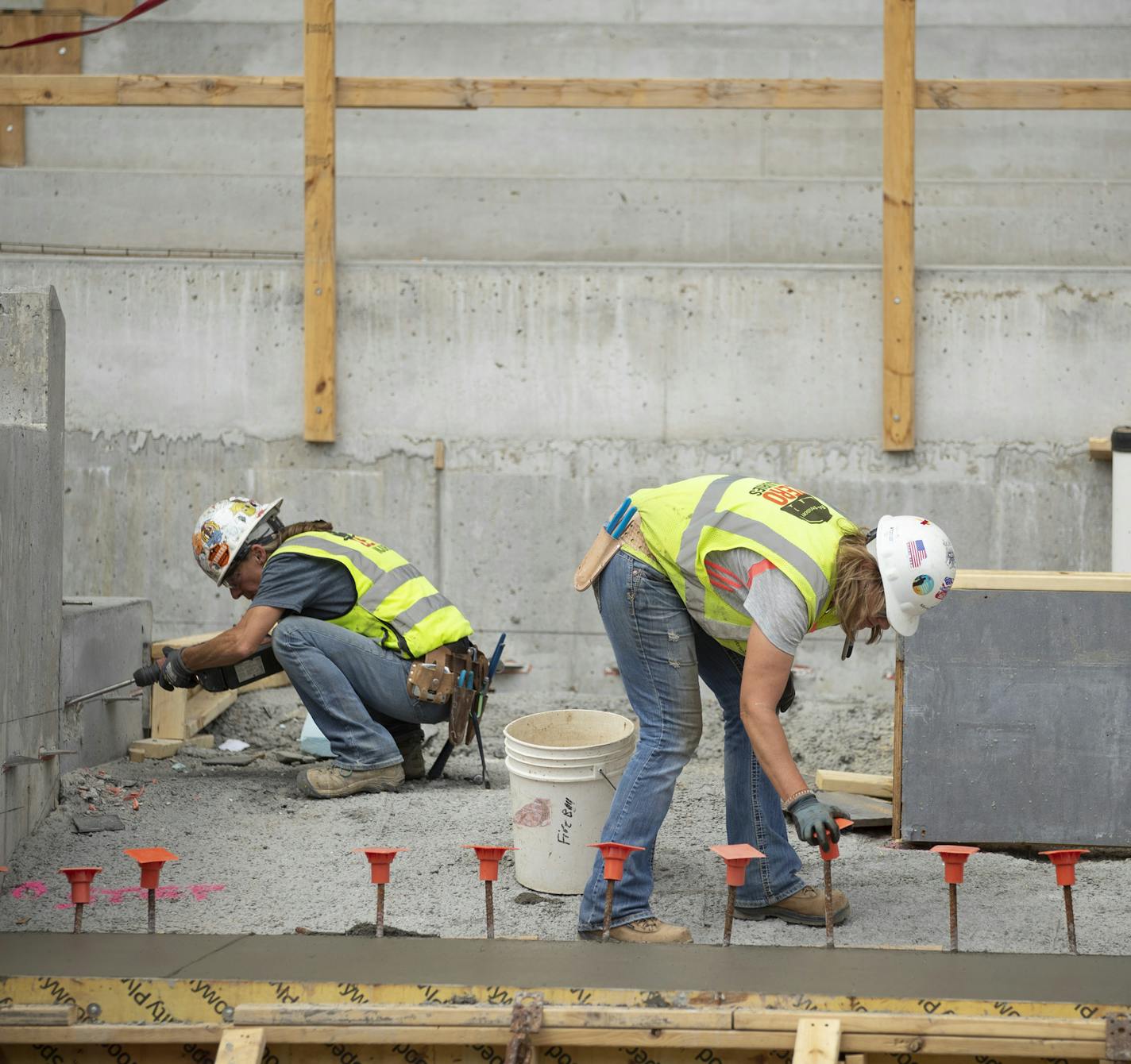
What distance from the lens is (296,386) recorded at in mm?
6480

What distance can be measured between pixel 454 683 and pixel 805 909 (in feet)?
5.55

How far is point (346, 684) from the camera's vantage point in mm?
4715

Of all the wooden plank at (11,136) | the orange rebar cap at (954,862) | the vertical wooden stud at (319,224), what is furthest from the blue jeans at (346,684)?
the wooden plank at (11,136)

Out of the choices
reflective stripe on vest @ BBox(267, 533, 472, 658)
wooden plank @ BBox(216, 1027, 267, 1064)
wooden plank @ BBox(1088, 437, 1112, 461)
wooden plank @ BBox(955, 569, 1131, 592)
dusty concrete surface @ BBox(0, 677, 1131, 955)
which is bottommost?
dusty concrete surface @ BBox(0, 677, 1131, 955)

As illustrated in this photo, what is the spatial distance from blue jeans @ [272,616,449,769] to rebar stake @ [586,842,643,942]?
1.77 metres

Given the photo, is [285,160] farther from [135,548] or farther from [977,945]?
[977,945]

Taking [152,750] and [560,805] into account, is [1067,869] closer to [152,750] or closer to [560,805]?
[560,805]

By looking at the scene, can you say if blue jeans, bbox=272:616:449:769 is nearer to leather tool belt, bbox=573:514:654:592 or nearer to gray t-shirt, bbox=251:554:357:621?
gray t-shirt, bbox=251:554:357:621

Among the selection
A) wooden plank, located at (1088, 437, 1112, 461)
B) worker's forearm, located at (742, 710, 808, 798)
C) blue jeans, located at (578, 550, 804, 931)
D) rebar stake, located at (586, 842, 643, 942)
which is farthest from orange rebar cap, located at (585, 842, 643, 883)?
wooden plank, located at (1088, 437, 1112, 461)

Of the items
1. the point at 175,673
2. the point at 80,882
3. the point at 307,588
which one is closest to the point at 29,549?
the point at 175,673

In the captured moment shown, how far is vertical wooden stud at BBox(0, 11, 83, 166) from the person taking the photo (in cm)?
812

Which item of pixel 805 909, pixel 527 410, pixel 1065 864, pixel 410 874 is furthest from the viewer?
pixel 527 410

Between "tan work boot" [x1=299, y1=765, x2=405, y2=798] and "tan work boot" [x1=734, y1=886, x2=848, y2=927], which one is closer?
"tan work boot" [x1=734, y1=886, x2=848, y2=927]

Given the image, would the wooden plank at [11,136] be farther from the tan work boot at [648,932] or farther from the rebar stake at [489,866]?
the tan work boot at [648,932]
